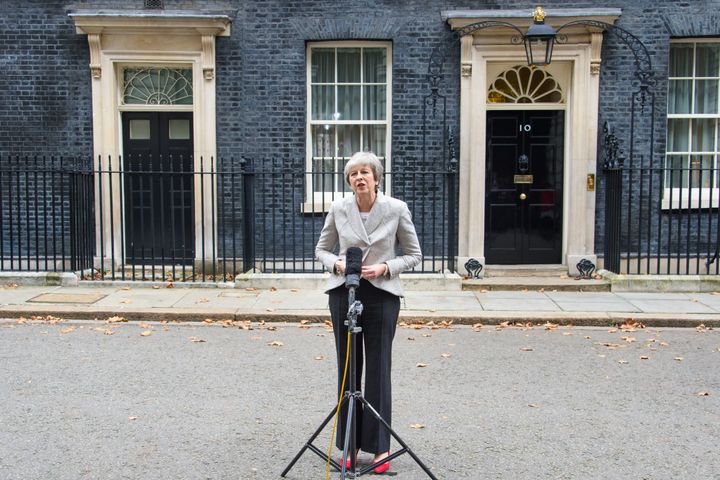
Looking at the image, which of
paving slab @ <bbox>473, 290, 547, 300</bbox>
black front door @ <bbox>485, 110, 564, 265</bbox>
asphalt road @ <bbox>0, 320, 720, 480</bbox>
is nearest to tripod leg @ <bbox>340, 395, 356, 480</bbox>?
asphalt road @ <bbox>0, 320, 720, 480</bbox>

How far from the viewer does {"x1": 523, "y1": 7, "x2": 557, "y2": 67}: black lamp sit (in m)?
10.6

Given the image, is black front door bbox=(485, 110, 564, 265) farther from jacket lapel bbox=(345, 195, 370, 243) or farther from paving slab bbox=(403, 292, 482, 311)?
jacket lapel bbox=(345, 195, 370, 243)

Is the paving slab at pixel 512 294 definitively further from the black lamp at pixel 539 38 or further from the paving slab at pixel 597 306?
the black lamp at pixel 539 38

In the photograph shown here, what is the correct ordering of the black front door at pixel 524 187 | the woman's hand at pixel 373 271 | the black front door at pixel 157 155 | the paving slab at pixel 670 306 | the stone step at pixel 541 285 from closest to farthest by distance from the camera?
the woman's hand at pixel 373 271 < the paving slab at pixel 670 306 < the stone step at pixel 541 285 < the black front door at pixel 524 187 < the black front door at pixel 157 155

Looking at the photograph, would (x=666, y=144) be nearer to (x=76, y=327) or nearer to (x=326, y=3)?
(x=326, y=3)

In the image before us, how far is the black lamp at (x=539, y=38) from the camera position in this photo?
10.6 m

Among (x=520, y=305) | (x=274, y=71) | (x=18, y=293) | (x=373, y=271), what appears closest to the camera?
(x=373, y=271)

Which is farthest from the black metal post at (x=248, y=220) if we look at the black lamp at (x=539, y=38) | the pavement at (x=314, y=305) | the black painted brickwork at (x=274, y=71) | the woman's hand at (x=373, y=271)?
the woman's hand at (x=373, y=271)

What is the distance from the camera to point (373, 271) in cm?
436

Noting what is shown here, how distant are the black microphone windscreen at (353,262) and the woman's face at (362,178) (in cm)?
39

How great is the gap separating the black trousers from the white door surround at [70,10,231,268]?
310 inches

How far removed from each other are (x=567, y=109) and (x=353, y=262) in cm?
884

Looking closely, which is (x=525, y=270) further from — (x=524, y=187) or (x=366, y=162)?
(x=366, y=162)

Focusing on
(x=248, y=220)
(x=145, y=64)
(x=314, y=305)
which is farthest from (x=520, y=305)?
(x=145, y=64)
